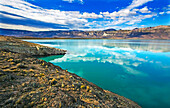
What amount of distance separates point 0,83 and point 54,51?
4226 centimetres

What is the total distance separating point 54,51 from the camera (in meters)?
48.0

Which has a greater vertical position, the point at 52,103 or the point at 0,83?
the point at 0,83

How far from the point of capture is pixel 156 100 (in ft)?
39.6

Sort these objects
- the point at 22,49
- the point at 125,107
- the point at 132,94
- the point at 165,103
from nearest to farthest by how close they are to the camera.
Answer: the point at 125,107 < the point at 165,103 < the point at 132,94 < the point at 22,49

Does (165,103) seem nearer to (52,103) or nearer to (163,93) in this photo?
(163,93)

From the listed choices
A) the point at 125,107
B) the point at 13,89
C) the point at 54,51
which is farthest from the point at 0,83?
the point at 54,51

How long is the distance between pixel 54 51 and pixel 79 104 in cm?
4494

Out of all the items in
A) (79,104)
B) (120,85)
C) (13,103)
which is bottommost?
(120,85)

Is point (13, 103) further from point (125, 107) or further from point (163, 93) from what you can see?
point (163, 93)

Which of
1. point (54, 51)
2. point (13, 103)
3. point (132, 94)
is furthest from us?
point (54, 51)

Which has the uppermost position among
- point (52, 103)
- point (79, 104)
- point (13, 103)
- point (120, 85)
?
point (13, 103)

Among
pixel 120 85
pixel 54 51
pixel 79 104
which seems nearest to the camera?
pixel 79 104

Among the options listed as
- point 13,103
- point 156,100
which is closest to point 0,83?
point 13,103

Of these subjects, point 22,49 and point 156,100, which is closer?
point 156,100
